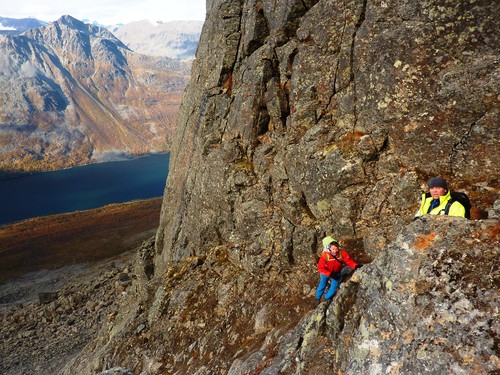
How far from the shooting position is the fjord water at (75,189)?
374 ft

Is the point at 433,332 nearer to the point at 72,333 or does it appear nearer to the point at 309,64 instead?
the point at 309,64

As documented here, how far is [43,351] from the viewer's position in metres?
28.1

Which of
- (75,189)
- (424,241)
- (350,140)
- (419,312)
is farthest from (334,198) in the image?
(75,189)

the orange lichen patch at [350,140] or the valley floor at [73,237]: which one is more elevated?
the orange lichen patch at [350,140]

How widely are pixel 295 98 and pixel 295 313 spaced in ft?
31.5

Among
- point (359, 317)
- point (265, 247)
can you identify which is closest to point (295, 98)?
point (265, 247)

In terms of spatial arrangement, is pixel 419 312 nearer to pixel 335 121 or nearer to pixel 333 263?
pixel 333 263

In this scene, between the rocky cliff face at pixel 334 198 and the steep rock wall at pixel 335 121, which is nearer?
the rocky cliff face at pixel 334 198

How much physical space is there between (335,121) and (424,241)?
7644mm

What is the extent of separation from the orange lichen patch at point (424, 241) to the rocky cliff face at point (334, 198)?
22mm

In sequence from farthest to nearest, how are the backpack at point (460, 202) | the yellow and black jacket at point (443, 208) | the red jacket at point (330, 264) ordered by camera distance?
1. the red jacket at point (330, 264)
2. the backpack at point (460, 202)
3. the yellow and black jacket at point (443, 208)

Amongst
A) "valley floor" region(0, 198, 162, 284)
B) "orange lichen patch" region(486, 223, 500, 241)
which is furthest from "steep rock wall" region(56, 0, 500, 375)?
"valley floor" region(0, 198, 162, 284)

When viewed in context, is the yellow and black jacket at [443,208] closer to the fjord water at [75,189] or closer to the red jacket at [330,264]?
the red jacket at [330,264]

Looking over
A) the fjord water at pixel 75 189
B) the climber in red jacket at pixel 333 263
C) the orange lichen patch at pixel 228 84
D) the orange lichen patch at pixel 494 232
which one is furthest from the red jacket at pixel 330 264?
the fjord water at pixel 75 189
